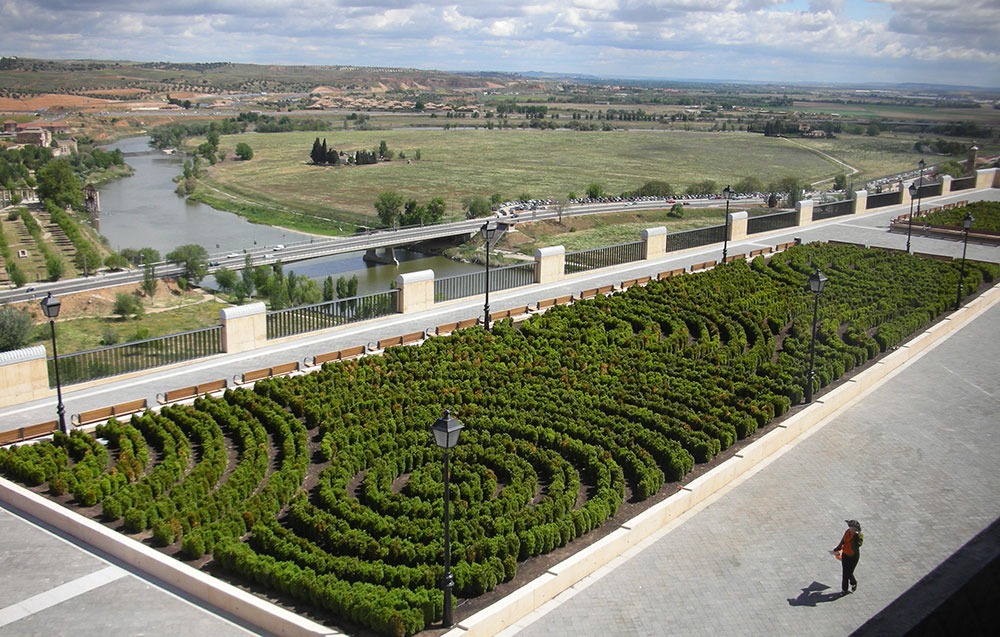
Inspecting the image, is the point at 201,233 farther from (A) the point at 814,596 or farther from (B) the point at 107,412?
(A) the point at 814,596

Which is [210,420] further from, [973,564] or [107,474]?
[973,564]

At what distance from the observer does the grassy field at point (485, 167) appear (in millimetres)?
99812

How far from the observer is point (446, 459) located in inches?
399

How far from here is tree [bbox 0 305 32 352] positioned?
3634 cm

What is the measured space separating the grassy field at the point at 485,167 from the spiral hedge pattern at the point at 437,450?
69334 mm

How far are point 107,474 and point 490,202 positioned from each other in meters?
76.5

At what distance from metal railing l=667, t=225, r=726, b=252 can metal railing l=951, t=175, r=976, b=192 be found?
19.6 m

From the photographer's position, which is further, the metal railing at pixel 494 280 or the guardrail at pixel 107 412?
the metal railing at pixel 494 280

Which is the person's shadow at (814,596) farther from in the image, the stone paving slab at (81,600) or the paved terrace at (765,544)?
the stone paving slab at (81,600)

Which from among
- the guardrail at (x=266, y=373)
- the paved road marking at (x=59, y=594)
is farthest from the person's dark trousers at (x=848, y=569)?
the guardrail at (x=266, y=373)

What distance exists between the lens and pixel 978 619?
5531mm

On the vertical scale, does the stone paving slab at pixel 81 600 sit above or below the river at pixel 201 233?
above

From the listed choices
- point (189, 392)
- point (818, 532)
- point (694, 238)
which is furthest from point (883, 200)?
point (189, 392)

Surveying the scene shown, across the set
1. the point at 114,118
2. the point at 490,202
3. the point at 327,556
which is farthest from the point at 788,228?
the point at 114,118
